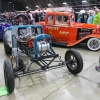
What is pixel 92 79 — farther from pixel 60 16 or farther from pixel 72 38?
pixel 60 16

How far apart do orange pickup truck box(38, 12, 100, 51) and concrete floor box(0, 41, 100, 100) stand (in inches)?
79.8

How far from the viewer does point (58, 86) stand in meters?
2.78

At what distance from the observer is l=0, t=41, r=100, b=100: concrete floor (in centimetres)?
244

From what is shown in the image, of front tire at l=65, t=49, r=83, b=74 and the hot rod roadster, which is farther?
front tire at l=65, t=49, r=83, b=74

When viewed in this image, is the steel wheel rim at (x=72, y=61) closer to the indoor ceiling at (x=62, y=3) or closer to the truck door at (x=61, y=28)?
the truck door at (x=61, y=28)

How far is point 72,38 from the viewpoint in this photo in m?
5.64

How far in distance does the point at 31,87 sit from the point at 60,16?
3821 mm

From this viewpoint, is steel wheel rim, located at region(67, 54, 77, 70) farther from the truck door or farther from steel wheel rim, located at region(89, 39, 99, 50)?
the truck door

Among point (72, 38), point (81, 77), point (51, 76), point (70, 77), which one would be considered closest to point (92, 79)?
point (81, 77)

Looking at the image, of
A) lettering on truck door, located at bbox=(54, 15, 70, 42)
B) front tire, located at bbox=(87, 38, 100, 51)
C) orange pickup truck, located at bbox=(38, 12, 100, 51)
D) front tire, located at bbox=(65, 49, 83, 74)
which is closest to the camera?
front tire, located at bbox=(65, 49, 83, 74)

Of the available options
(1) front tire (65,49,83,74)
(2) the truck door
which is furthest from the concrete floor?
(2) the truck door

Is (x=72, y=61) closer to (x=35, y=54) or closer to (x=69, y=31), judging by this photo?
(x=35, y=54)

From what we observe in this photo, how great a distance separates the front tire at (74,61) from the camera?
303cm

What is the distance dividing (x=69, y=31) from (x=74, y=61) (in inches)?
102
